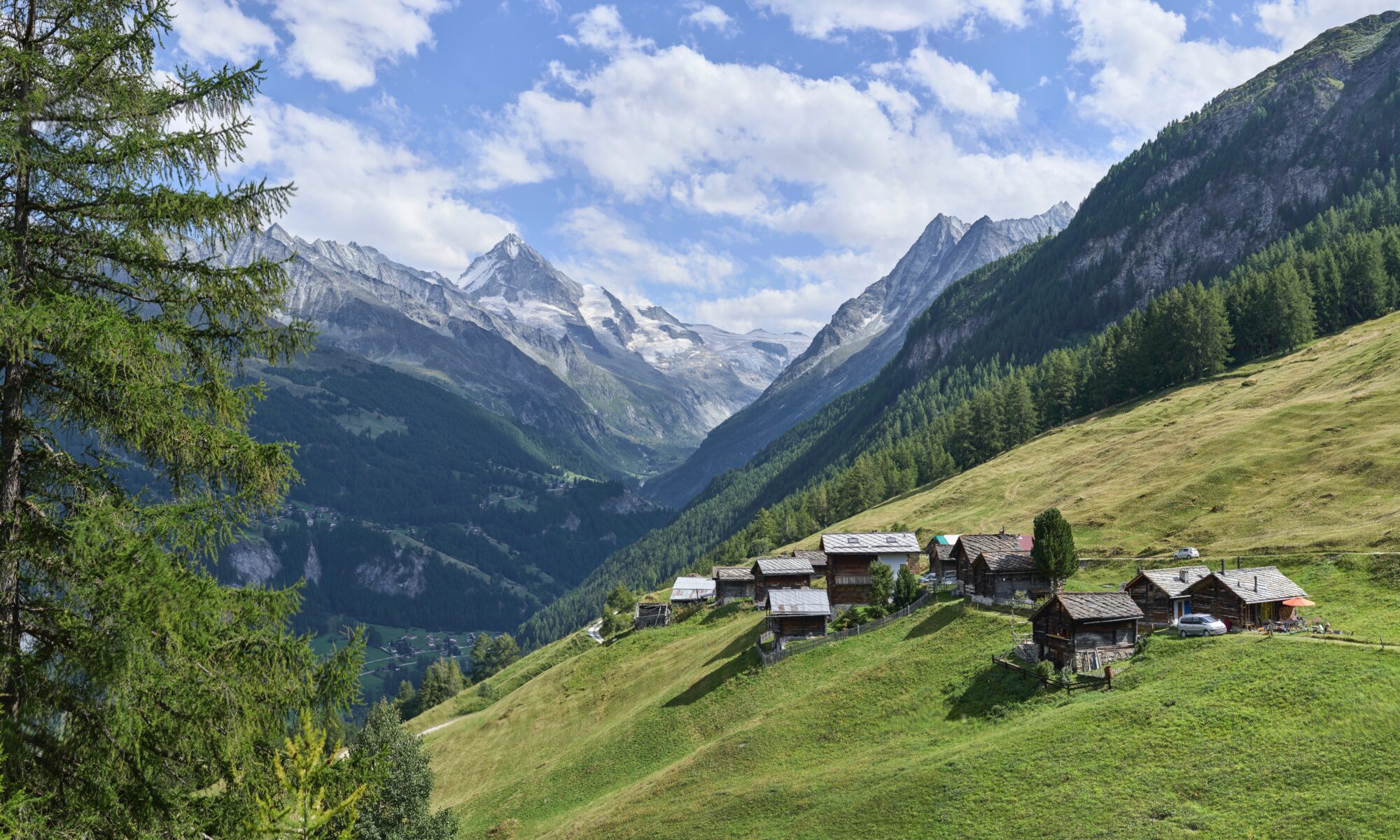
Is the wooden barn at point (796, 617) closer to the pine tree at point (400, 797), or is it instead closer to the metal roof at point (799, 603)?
A: the metal roof at point (799, 603)

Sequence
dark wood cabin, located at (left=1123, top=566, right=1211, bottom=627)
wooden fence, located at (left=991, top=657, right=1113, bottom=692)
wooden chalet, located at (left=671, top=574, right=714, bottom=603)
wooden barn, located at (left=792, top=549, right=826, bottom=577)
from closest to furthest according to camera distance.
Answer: wooden fence, located at (left=991, top=657, right=1113, bottom=692) < dark wood cabin, located at (left=1123, top=566, right=1211, bottom=627) < wooden barn, located at (left=792, top=549, right=826, bottom=577) < wooden chalet, located at (left=671, top=574, right=714, bottom=603)

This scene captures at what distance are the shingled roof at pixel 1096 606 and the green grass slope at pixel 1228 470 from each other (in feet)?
68.6

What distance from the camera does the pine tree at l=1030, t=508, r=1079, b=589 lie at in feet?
206

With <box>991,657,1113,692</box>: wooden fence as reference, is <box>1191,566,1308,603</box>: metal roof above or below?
above

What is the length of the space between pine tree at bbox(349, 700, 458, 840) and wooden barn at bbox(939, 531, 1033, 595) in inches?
1854

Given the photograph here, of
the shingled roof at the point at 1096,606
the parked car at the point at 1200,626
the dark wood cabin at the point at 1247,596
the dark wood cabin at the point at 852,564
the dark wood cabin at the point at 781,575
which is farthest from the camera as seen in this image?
the dark wood cabin at the point at 781,575

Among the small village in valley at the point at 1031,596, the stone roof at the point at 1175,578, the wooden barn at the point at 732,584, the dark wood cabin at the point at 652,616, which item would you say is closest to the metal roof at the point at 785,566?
the small village in valley at the point at 1031,596

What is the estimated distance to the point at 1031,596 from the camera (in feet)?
218

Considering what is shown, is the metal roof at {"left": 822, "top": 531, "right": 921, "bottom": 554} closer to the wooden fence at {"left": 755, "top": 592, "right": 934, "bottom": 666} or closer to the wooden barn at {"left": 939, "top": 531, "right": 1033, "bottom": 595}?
the wooden barn at {"left": 939, "top": 531, "right": 1033, "bottom": 595}

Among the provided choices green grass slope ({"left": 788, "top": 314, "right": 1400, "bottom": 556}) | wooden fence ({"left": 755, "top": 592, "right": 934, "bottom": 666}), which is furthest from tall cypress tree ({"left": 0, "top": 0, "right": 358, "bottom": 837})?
green grass slope ({"left": 788, "top": 314, "right": 1400, "bottom": 556})

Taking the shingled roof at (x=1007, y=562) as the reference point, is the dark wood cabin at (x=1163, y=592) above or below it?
below

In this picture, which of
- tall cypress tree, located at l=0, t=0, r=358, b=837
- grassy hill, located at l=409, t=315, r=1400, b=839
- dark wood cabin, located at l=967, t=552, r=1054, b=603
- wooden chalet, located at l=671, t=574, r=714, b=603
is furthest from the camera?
wooden chalet, located at l=671, t=574, r=714, b=603

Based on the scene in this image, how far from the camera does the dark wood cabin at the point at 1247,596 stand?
2047 inches

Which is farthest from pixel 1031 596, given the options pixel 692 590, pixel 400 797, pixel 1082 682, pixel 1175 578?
pixel 692 590
